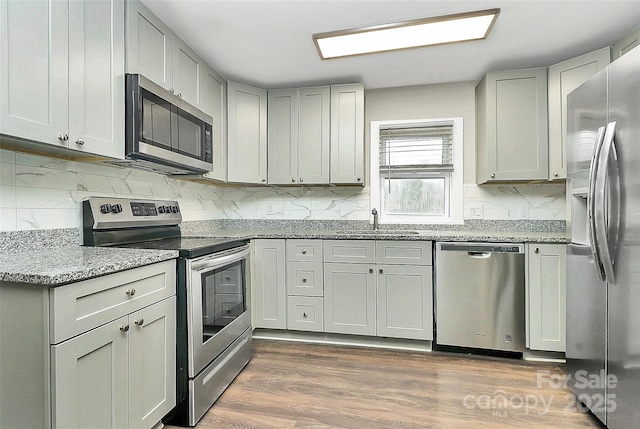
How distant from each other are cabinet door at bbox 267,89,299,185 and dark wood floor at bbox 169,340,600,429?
5.30 ft

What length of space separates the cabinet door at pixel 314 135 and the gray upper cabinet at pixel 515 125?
55.9 inches

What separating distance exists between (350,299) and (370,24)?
2.04 metres

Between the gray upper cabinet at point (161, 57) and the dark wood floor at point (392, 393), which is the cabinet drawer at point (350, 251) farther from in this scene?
the gray upper cabinet at point (161, 57)

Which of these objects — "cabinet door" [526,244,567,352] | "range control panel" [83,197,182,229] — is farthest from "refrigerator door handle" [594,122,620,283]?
"range control panel" [83,197,182,229]

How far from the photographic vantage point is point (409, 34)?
2.06m

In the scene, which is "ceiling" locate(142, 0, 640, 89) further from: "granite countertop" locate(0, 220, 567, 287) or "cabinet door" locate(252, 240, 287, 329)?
"cabinet door" locate(252, 240, 287, 329)

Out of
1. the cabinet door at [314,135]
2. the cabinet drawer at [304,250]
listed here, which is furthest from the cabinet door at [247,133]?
the cabinet drawer at [304,250]

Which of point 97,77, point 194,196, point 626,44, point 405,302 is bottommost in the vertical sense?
point 405,302

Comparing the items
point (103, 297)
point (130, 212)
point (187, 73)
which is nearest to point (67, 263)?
point (103, 297)

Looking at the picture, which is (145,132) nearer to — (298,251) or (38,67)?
(38,67)

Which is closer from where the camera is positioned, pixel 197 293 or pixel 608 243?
pixel 608 243

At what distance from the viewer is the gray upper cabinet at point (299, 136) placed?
303 cm

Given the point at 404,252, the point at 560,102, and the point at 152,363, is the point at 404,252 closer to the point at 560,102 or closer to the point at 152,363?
the point at 560,102

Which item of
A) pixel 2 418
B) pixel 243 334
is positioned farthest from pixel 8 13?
pixel 243 334
